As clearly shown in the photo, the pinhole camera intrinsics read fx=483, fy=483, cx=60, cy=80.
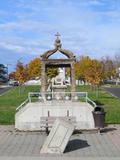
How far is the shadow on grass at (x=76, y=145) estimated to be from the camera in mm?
14015

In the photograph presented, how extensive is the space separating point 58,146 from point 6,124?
9.46 meters

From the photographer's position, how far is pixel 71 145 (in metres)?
14.8

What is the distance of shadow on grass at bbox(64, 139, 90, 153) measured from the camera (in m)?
14.0

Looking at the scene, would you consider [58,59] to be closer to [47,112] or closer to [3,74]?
[47,112]

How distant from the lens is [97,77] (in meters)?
55.5

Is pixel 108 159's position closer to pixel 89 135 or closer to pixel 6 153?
pixel 6 153

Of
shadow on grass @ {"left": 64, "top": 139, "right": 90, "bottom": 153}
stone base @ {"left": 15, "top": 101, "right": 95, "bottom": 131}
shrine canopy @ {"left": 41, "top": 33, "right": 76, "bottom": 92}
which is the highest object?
shrine canopy @ {"left": 41, "top": 33, "right": 76, "bottom": 92}

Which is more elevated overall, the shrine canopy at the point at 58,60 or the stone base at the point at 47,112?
the shrine canopy at the point at 58,60

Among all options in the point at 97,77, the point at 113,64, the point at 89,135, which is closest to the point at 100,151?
the point at 89,135

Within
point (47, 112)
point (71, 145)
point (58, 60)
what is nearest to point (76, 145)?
point (71, 145)

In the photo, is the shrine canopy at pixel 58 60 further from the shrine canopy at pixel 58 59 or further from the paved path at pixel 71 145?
the paved path at pixel 71 145

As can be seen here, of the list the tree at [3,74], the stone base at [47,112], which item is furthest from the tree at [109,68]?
the stone base at [47,112]

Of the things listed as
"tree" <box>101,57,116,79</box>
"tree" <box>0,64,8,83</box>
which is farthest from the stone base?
"tree" <box>0,64,8,83</box>

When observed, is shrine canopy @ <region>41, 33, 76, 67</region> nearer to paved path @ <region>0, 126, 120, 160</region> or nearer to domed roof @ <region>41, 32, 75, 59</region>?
Result: domed roof @ <region>41, 32, 75, 59</region>
